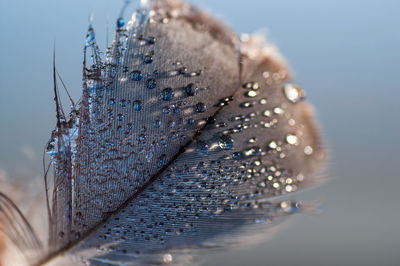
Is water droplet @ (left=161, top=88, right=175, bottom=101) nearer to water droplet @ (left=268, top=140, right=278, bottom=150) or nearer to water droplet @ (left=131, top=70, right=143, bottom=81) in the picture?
water droplet @ (left=131, top=70, right=143, bottom=81)

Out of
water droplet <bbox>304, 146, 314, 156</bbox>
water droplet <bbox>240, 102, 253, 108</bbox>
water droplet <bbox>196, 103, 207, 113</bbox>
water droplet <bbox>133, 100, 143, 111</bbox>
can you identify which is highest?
water droplet <bbox>133, 100, 143, 111</bbox>

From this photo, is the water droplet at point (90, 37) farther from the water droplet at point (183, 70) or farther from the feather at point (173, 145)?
the water droplet at point (183, 70)

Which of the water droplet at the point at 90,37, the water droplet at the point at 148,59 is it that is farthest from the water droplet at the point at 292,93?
the water droplet at the point at 90,37

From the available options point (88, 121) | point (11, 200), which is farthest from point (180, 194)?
point (11, 200)

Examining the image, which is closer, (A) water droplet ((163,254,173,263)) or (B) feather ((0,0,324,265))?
(B) feather ((0,0,324,265))

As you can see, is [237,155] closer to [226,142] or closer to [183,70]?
[226,142]

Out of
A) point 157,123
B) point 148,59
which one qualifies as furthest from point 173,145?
Answer: point 148,59

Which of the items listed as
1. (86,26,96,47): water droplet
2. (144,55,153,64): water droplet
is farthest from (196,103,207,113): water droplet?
(86,26,96,47): water droplet
